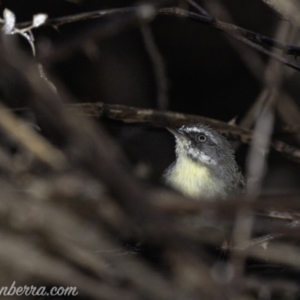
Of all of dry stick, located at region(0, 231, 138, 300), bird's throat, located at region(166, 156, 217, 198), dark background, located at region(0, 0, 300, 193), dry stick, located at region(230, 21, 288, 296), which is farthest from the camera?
dark background, located at region(0, 0, 300, 193)

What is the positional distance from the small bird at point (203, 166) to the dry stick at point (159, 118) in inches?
7.3

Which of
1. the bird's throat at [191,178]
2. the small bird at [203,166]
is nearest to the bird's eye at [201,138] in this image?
the small bird at [203,166]

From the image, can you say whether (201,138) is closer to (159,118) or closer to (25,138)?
(159,118)

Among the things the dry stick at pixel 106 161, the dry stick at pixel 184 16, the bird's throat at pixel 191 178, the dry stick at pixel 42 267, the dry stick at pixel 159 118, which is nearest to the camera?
the dry stick at pixel 106 161

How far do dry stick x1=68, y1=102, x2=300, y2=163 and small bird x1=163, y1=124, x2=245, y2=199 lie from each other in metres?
0.19

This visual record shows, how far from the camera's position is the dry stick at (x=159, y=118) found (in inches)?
207

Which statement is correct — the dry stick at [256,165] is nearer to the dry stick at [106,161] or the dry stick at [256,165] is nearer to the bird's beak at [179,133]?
the dry stick at [106,161]

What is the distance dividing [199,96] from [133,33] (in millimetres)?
1453

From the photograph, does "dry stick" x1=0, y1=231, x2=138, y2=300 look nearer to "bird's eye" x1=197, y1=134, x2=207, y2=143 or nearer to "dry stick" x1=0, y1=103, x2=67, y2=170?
"dry stick" x1=0, y1=103, x2=67, y2=170

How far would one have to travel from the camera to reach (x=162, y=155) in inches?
376

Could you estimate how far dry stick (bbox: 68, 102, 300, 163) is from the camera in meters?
5.26

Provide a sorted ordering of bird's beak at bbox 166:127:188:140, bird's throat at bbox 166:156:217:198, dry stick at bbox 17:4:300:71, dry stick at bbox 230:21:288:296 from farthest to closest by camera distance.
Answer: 1. bird's beak at bbox 166:127:188:140
2. bird's throat at bbox 166:156:217:198
3. dry stick at bbox 17:4:300:71
4. dry stick at bbox 230:21:288:296

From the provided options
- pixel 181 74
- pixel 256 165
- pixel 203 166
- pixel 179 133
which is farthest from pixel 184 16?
pixel 181 74

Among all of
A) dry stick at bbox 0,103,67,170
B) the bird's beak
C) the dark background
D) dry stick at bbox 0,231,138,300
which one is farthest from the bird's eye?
dry stick at bbox 0,103,67,170
